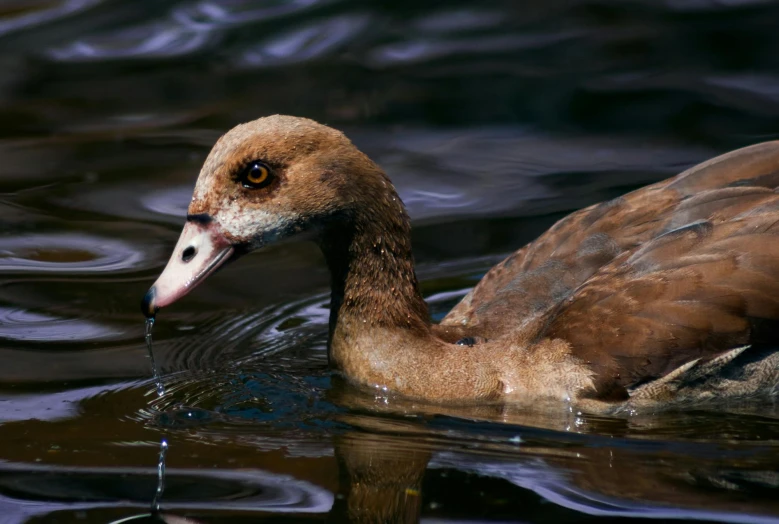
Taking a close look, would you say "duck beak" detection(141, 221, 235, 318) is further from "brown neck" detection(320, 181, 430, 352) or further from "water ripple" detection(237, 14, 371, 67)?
"water ripple" detection(237, 14, 371, 67)

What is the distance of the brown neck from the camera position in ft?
20.1

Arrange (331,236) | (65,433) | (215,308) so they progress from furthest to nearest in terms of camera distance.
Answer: (215,308) < (331,236) < (65,433)

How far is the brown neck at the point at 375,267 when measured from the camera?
241 inches

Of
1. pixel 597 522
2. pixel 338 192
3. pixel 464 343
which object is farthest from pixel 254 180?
pixel 597 522

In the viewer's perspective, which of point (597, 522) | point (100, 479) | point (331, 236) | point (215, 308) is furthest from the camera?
point (215, 308)

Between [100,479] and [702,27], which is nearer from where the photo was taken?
[100,479]

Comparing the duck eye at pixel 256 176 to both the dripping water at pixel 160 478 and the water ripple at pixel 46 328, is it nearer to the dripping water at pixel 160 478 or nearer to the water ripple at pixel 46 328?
the dripping water at pixel 160 478

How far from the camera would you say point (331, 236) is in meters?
6.18

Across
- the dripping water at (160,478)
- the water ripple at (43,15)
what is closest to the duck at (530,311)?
the dripping water at (160,478)

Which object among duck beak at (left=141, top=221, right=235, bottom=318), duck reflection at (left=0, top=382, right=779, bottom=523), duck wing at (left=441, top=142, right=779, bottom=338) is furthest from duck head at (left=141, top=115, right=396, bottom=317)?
duck wing at (left=441, top=142, right=779, bottom=338)

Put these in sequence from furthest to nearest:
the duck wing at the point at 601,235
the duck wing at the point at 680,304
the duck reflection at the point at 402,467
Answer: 1. the duck wing at the point at 601,235
2. the duck wing at the point at 680,304
3. the duck reflection at the point at 402,467

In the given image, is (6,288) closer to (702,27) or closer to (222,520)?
(222,520)

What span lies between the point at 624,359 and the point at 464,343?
0.94 metres

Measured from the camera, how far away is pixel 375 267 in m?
6.23
